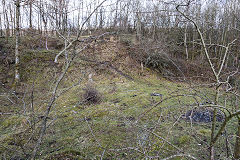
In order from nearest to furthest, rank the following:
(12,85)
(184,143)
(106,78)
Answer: (184,143), (12,85), (106,78)

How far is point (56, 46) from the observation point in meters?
13.4

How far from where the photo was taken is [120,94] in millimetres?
7625

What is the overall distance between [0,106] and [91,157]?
5.12 m

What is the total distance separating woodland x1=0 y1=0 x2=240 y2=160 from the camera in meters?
1.70

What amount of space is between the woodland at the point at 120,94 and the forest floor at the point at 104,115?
1.2 inches

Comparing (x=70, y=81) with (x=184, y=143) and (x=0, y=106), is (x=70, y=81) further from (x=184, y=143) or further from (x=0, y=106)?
(x=184, y=143)

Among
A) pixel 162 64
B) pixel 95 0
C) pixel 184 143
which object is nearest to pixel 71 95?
pixel 184 143

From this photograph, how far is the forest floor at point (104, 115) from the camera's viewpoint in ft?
6.04

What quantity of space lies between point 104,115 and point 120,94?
231 centimetres

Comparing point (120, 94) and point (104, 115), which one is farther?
point (120, 94)

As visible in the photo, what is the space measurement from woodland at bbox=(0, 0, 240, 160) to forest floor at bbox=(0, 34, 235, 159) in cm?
3

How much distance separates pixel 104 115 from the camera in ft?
17.9

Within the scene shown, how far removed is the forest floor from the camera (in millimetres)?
1840

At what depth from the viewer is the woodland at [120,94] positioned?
170 cm
